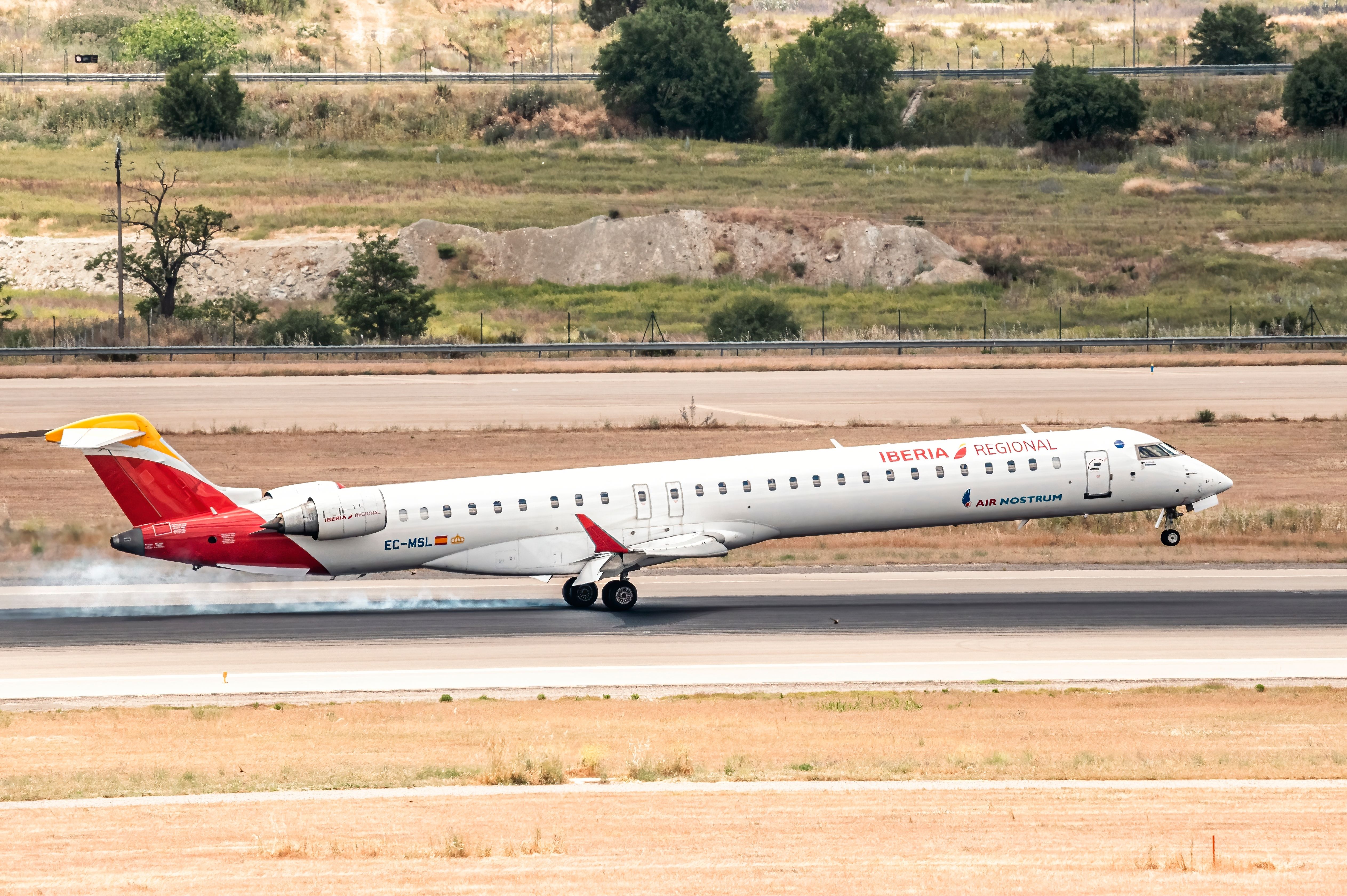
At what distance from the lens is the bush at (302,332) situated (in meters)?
85.6

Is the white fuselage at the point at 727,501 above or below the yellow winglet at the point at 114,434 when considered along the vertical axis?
below

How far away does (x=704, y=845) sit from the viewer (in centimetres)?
1717

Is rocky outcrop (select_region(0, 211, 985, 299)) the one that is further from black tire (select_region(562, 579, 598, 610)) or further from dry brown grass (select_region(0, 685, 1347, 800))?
dry brown grass (select_region(0, 685, 1347, 800))

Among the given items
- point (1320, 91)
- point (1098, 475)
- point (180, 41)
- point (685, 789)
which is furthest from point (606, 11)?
point (685, 789)

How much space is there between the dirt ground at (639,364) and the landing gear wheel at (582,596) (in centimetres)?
3929

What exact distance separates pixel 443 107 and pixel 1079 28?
68.9 m

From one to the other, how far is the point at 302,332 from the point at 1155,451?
5513cm

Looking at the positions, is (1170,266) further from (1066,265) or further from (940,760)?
(940,760)

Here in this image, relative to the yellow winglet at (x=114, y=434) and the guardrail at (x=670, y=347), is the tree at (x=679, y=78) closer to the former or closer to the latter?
the guardrail at (x=670, y=347)

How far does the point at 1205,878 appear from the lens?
15.5 meters

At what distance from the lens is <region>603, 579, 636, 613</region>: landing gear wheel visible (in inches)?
1447

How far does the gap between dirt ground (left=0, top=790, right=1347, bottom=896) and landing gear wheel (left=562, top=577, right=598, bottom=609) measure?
16.9 m

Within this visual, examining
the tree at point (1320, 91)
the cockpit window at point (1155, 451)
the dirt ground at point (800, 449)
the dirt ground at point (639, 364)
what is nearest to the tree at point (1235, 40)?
the tree at point (1320, 91)

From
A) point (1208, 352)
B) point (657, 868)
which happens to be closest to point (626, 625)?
point (657, 868)
